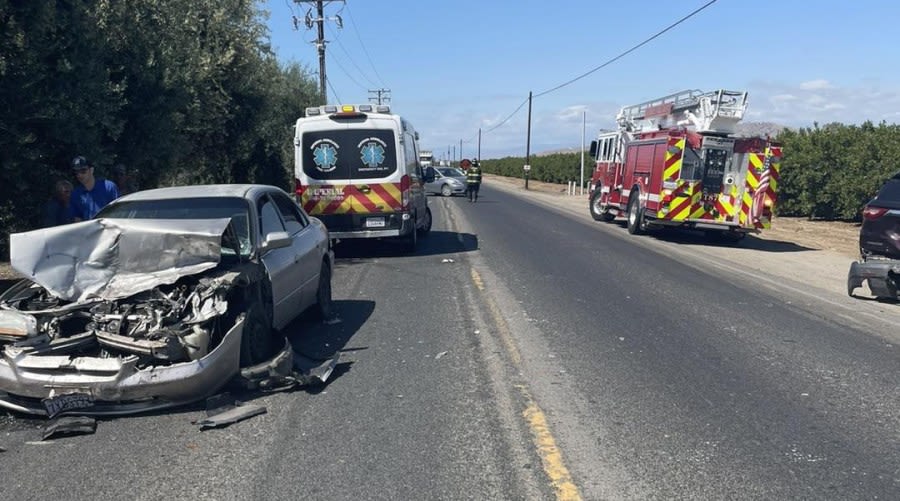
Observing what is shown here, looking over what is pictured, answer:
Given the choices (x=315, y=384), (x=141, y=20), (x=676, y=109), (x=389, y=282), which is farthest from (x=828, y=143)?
(x=315, y=384)

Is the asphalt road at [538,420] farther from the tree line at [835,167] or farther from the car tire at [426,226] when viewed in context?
the tree line at [835,167]

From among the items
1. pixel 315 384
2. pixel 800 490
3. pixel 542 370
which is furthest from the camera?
pixel 542 370

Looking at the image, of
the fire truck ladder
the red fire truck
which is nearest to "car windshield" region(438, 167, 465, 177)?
the fire truck ladder

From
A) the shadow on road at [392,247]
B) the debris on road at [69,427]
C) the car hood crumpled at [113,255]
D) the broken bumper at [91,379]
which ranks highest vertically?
the car hood crumpled at [113,255]

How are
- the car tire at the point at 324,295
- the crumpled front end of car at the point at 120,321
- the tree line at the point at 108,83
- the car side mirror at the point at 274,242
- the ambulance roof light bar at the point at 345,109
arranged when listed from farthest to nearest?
the ambulance roof light bar at the point at 345,109 < the car tire at the point at 324,295 < the tree line at the point at 108,83 < the car side mirror at the point at 274,242 < the crumpled front end of car at the point at 120,321

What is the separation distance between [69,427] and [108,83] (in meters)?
5.95

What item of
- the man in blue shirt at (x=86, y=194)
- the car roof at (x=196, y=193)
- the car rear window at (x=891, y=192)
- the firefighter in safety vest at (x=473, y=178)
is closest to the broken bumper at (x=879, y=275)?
the car rear window at (x=891, y=192)

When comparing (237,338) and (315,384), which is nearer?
(237,338)

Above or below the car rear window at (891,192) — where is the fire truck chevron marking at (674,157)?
above

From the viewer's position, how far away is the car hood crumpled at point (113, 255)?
561 cm

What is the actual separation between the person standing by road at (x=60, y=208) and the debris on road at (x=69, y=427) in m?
3.67

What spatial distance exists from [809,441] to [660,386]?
135 centimetres

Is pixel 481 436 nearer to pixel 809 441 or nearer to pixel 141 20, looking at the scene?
pixel 809 441

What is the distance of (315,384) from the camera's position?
6098 millimetres
